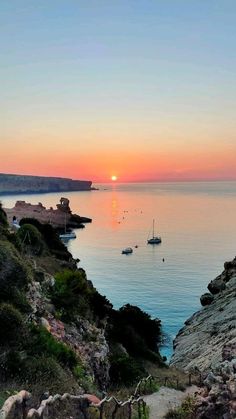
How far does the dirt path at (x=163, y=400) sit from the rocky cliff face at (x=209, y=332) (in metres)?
7.94

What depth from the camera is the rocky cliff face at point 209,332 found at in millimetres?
34947

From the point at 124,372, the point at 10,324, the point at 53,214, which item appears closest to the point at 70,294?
the point at 124,372

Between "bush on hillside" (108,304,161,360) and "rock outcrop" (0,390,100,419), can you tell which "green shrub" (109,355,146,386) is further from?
"rock outcrop" (0,390,100,419)

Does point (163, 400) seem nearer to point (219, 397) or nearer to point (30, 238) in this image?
point (219, 397)

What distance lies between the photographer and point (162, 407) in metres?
17.5

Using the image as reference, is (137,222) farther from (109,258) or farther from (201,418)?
(201,418)

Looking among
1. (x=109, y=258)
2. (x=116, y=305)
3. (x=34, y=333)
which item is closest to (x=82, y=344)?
(x=34, y=333)

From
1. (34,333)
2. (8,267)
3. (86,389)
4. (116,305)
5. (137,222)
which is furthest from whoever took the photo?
(137,222)

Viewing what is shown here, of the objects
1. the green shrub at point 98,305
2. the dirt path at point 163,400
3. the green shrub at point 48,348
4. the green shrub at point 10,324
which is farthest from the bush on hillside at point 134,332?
the green shrub at point 10,324

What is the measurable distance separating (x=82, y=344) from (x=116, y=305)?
33.4 metres

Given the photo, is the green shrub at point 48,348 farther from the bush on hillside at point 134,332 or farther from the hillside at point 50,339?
the bush on hillside at point 134,332

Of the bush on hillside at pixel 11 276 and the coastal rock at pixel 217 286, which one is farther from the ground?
the bush on hillside at pixel 11 276

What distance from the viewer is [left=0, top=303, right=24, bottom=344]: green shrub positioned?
16094mm

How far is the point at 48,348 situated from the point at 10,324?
1.78 metres
